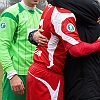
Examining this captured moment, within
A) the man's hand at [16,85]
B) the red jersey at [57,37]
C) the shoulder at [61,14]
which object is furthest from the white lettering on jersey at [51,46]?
the man's hand at [16,85]

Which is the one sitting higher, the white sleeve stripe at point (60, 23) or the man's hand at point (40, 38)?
the white sleeve stripe at point (60, 23)

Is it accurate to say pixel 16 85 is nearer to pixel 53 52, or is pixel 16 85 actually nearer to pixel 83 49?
pixel 53 52

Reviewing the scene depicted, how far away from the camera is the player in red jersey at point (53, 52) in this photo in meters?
2.28

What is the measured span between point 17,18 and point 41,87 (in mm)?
864

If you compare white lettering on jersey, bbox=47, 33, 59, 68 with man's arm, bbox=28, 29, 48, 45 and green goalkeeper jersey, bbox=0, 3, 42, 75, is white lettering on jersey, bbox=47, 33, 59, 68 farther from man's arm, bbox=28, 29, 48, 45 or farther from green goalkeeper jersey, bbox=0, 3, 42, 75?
green goalkeeper jersey, bbox=0, 3, 42, 75

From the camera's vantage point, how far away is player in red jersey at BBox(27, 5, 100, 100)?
7.47 ft

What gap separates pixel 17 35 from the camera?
3129 millimetres

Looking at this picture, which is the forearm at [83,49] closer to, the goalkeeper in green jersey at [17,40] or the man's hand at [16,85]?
the man's hand at [16,85]

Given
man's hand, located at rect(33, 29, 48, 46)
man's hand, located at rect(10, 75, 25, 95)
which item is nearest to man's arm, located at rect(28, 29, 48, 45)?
man's hand, located at rect(33, 29, 48, 46)

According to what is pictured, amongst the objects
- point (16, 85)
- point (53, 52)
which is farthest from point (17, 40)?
point (53, 52)

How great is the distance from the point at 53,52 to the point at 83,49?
10.0 inches

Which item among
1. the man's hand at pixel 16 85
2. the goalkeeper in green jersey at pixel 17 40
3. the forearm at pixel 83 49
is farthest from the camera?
the goalkeeper in green jersey at pixel 17 40

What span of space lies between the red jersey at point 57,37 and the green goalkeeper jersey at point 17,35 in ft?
1.94

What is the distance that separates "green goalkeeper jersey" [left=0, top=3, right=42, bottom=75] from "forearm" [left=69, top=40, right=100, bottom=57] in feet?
2.97
